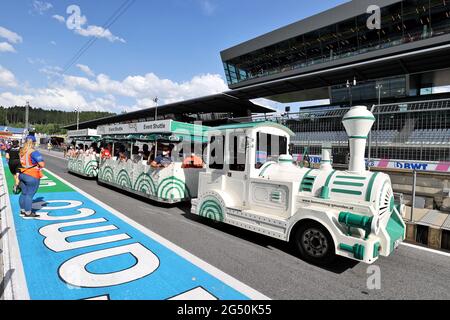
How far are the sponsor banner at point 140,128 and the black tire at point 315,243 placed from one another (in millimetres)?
4766

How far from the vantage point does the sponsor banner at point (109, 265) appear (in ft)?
10.4

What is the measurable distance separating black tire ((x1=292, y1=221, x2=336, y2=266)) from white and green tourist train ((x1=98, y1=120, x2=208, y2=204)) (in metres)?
4.38

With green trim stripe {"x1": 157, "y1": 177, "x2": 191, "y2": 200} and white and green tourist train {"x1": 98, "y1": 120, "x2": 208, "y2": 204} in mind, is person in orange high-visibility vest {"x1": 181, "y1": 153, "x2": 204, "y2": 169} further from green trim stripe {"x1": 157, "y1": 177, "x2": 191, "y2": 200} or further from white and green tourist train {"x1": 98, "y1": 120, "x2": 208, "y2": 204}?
green trim stripe {"x1": 157, "y1": 177, "x2": 191, "y2": 200}

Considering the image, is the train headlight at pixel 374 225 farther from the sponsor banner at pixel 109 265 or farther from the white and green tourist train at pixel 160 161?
the white and green tourist train at pixel 160 161

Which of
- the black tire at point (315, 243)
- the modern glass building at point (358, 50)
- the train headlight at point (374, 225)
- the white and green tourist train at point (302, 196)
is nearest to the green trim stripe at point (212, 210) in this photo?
the white and green tourist train at point (302, 196)

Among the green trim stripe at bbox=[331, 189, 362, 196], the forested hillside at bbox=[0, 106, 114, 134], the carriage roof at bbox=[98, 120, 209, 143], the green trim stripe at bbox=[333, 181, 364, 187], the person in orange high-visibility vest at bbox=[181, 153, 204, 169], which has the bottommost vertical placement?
the green trim stripe at bbox=[331, 189, 362, 196]

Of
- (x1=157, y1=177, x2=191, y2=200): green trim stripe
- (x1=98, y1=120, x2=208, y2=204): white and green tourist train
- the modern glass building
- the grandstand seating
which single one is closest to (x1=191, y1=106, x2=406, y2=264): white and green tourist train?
(x1=157, y1=177, x2=191, y2=200): green trim stripe

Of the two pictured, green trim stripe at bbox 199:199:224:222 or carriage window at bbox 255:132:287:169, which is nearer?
carriage window at bbox 255:132:287:169

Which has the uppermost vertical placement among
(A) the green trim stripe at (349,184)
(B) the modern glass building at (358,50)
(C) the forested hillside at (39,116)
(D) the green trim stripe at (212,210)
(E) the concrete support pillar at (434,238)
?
(C) the forested hillside at (39,116)

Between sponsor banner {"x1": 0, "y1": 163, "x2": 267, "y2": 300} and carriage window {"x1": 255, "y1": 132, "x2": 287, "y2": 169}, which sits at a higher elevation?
carriage window {"x1": 255, "y1": 132, "x2": 287, "y2": 169}

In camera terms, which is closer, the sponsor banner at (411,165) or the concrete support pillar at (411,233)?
the concrete support pillar at (411,233)

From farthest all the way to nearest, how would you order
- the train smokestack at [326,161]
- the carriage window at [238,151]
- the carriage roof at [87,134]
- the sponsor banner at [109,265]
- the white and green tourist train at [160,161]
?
the carriage roof at [87,134]
the white and green tourist train at [160,161]
the carriage window at [238,151]
the train smokestack at [326,161]
the sponsor banner at [109,265]

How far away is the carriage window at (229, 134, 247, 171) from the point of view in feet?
17.7

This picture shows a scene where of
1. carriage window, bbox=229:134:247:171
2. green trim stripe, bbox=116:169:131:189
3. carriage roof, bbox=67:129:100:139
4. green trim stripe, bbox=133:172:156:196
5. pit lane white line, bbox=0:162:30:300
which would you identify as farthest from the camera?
carriage roof, bbox=67:129:100:139
